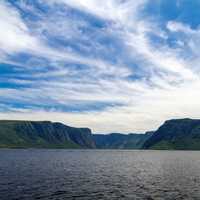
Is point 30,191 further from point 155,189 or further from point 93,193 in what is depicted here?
point 155,189

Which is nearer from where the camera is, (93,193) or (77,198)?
(77,198)

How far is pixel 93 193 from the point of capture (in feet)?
234

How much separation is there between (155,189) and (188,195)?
10293mm

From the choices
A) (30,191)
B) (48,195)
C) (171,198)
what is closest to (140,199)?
(171,198)

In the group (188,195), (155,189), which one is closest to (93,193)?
(155,189)

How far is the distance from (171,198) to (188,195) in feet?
20.8

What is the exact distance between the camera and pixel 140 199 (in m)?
64.1

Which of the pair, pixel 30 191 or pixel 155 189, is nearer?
pixel 30 191

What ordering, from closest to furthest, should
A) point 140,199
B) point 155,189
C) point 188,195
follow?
1. point 140,199
2. point 188,195
3. point 155,189

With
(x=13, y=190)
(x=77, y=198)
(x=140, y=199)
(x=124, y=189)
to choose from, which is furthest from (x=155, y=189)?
(x=13, y=190)

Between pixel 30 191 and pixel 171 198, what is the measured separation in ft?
112

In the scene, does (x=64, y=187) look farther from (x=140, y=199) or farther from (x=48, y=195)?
(x=140, y=199)

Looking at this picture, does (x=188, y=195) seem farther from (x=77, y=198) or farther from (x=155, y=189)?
(x=77, y=198)

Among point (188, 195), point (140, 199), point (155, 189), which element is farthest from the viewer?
point (155, 189)
